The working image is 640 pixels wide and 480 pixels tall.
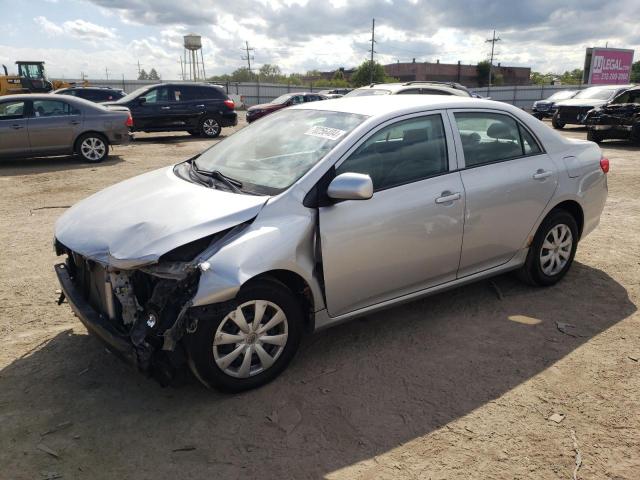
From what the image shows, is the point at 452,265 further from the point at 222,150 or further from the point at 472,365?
the point at 222,150

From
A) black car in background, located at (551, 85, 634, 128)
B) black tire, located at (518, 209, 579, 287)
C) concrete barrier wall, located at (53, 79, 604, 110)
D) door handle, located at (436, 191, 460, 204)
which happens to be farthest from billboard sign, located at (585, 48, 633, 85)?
door handle, located at (436, 191, 460, 204)

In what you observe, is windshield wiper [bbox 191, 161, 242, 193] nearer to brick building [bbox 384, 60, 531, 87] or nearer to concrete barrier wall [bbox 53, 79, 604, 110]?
concrete barrier wall [bbox 53, 79, 604, 110]

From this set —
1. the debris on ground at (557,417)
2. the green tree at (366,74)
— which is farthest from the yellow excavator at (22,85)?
the green tree at (366,74)

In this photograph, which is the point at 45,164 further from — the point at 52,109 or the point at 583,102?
the point at 583,102

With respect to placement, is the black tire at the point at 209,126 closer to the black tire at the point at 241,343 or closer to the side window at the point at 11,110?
the side window at the point at 11,110

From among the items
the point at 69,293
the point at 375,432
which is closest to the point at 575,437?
the point at 375,432

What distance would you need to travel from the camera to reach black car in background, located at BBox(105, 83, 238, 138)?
16.2 metres

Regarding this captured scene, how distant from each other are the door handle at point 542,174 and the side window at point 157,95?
14.4 metres

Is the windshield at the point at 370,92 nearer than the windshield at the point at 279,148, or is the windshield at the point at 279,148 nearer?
the windshield at the point at 279,148

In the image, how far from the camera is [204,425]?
288 cm

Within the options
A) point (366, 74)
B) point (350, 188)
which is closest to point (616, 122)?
point (350, 188)

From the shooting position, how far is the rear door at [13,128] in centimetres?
1071

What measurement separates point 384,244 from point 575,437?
5.01 ft

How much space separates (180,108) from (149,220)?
14.5m
